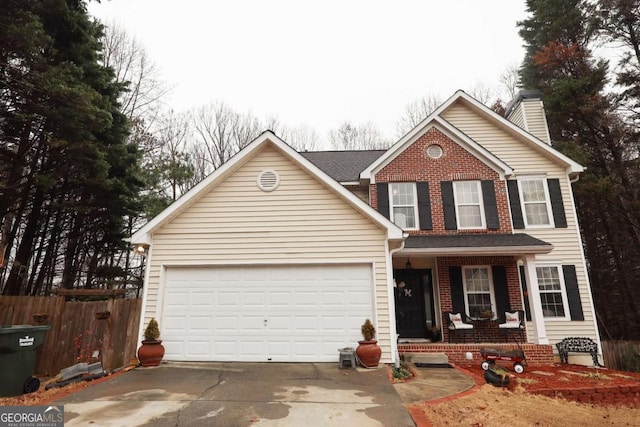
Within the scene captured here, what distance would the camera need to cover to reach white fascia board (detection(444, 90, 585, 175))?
12.1 metres

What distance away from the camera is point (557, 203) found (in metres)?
12.0

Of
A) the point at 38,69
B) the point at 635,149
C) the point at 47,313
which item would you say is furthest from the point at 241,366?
the point at 635,149

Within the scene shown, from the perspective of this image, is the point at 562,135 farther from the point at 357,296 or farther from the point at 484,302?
the point at 357,296

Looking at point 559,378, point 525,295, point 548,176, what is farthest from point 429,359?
point 548,176

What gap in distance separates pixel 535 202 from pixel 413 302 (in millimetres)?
5576

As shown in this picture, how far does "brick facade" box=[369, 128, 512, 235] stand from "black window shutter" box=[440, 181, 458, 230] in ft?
0.35

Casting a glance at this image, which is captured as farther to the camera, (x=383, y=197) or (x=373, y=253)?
(x=383, y=197)

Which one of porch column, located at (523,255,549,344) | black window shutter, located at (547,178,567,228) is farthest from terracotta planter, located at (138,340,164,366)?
black window shutter, located at (547,178,567,228)

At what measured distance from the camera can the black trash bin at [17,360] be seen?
6168mm

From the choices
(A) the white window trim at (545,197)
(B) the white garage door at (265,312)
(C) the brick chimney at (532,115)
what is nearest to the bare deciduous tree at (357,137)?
(C) the brick chimney at (532,115)

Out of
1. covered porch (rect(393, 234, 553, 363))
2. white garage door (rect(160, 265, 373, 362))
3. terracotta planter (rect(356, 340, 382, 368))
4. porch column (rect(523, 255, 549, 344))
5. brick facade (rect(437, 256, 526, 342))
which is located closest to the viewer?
terracotta planter (rect(356, 340, 382, 368))

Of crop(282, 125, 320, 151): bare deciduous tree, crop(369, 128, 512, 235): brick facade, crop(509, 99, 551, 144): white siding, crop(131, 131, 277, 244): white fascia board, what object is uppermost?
crop(282, 125, 320, 151): bare deciduous tree

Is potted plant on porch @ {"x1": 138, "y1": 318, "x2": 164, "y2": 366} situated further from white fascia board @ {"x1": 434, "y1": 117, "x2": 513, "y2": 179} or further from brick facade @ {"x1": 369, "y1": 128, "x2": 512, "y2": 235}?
white fascia board @ {"x1": 434, "y1": 117, "x2": 513, "y2": 179}

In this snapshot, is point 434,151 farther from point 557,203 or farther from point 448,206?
point 557,203
